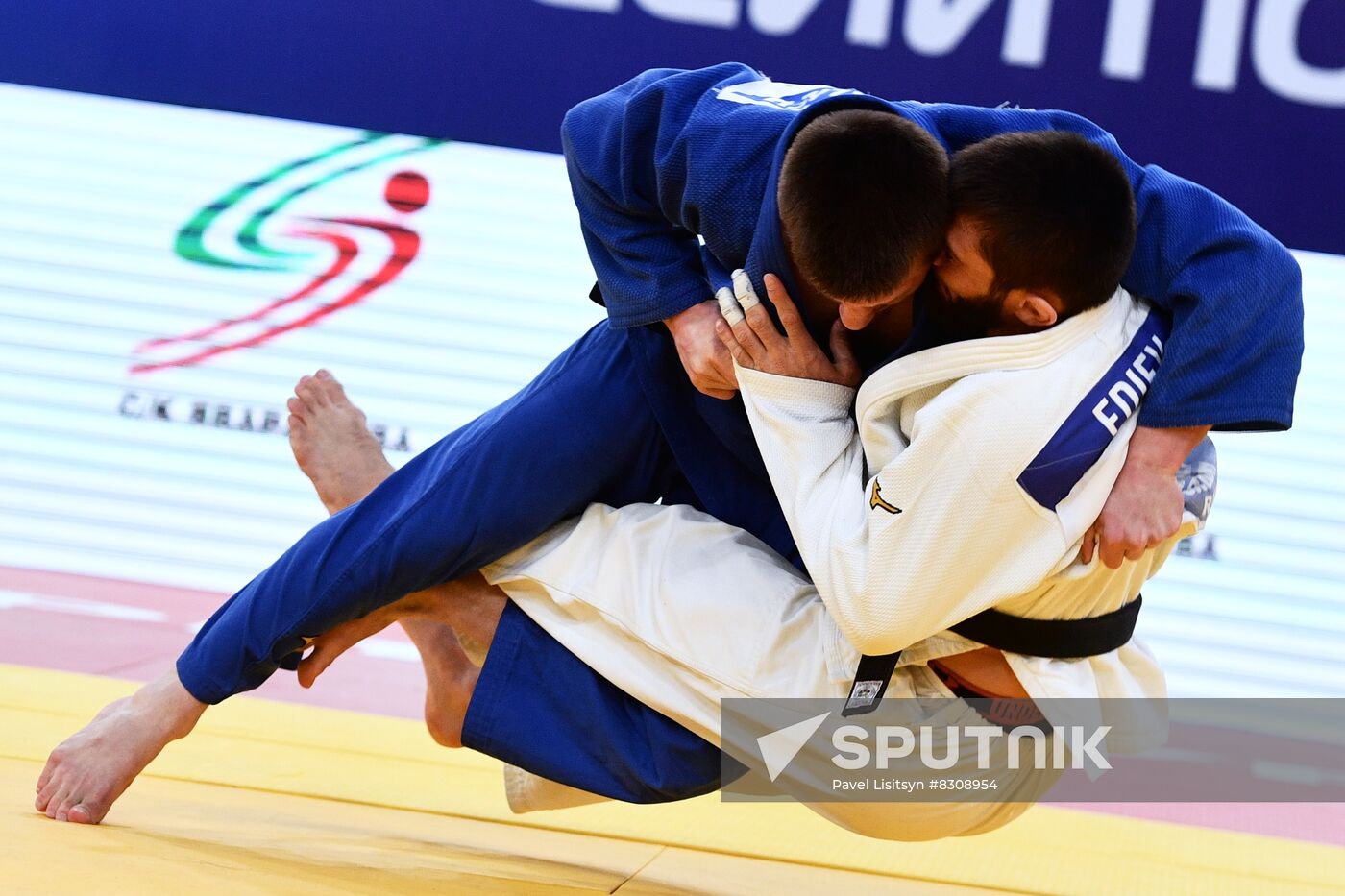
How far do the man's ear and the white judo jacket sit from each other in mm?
17

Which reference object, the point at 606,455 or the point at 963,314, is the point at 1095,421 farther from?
the point at 606,455

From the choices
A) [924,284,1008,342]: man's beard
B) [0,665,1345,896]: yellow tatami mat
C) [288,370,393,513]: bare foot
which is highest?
[924,284,1008,342]: man's beard

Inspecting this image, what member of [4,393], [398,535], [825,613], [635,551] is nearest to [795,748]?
[825,613]

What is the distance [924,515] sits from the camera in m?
1.31

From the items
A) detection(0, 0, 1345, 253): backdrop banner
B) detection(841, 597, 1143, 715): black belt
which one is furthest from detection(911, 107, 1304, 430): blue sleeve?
detection(0, 0, 1345, 253): backdrop banner

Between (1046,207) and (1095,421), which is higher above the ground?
(1046,207)

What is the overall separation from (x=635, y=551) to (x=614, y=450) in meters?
0.14

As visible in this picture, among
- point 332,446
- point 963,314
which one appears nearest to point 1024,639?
point 963,314

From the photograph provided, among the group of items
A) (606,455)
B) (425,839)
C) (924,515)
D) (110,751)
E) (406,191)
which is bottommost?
(425,839)

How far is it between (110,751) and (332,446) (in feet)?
1.73

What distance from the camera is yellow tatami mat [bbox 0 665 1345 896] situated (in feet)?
4.88

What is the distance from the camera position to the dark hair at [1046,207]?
1259mm

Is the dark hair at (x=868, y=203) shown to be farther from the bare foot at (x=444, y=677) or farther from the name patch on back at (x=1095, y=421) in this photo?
the bare foot at (x=444, y=677)

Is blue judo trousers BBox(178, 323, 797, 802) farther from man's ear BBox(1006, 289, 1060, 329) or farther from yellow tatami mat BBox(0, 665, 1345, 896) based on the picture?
man's ear BBox(1006, 289, 1060, 329)
